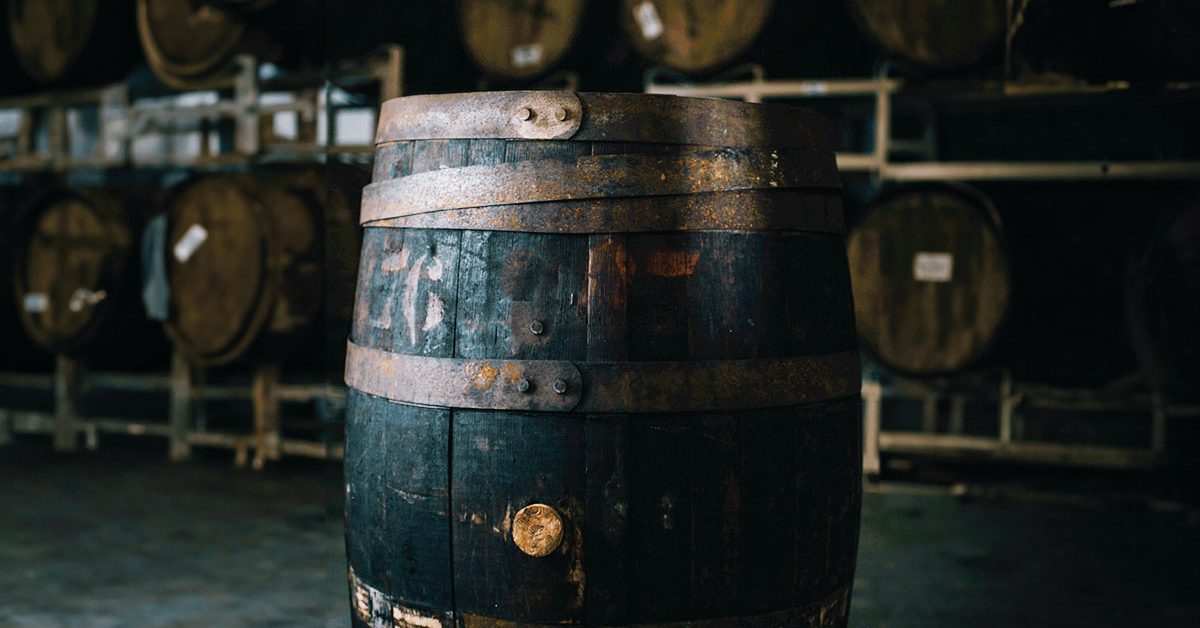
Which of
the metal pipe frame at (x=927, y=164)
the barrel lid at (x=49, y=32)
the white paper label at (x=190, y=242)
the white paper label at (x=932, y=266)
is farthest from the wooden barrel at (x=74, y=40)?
the white paper label at (x=932, y=266)

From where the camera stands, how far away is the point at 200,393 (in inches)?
218

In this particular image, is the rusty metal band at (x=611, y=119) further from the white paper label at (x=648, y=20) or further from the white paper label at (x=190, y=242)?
the white paper label at (x=190, y=242)

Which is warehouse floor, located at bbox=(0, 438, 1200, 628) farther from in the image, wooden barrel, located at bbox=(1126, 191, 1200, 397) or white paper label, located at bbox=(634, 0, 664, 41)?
white paper label, located at bbox=(634, 0, 664, 41)

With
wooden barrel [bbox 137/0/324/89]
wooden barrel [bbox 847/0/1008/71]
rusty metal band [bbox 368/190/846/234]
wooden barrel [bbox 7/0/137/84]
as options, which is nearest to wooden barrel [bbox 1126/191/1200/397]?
wooden barrel [bbox 847/0/1008/71]

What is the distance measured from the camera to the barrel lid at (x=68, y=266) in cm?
555

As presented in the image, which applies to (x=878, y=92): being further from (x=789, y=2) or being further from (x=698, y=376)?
(x=698, y=376)

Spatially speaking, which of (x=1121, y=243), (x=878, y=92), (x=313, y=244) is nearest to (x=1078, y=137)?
(x=1121, y=243)

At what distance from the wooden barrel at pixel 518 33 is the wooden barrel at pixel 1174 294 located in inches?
104

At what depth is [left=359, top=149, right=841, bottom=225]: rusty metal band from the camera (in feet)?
5.47

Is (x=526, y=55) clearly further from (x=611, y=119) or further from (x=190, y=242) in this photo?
(x=611, y=119)

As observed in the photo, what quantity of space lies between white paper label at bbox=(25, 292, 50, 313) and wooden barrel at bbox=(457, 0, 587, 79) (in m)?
2.61

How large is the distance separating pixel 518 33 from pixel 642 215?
3.74 m

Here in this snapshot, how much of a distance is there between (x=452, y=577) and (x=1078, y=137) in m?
5.25

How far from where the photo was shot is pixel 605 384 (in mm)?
1651
